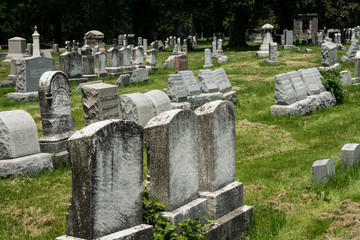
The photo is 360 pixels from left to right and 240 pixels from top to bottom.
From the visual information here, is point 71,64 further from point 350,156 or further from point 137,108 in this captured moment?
point 350,156

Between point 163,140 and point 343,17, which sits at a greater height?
point 343,17

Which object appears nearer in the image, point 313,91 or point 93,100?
point 93,100

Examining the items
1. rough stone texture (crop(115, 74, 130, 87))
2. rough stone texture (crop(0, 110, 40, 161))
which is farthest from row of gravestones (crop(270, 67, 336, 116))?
rough stone texture (crop(115, 74, 130, 87))

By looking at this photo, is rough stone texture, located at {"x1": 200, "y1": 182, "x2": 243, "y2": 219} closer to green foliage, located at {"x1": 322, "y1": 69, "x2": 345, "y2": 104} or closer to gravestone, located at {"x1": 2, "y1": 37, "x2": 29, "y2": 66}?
green foliage, located at {"x1": 322, "y1": 69, "x2": 345, "y2": 104}

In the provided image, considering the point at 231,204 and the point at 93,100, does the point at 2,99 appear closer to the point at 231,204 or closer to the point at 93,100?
the point at 93,100

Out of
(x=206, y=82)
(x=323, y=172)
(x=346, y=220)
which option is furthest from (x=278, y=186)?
(x=206, y=82)

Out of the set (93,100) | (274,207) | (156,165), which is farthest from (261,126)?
(156,165)

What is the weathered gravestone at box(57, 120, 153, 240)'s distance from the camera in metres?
4.60

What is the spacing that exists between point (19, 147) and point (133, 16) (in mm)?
44474

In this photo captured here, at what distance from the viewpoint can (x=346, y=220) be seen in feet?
21.6

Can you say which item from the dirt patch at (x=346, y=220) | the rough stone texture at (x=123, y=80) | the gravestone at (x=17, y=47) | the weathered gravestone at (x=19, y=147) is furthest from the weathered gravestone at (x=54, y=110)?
the gravestone at (x=17, y=47)

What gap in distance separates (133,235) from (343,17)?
39.4 meters

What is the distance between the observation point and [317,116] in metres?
14.2

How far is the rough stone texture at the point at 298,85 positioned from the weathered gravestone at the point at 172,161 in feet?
30.1
